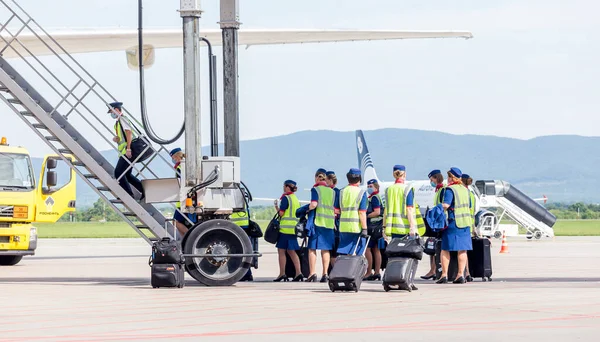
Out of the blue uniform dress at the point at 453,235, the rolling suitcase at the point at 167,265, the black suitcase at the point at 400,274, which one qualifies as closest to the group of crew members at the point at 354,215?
the blue uniform dress at the point at 453,235

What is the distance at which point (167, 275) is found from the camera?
50.0ft

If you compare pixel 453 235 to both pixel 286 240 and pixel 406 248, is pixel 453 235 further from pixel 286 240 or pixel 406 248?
pixel 286 240

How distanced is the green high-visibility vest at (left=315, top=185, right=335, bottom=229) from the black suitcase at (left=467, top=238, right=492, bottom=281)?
2.47m

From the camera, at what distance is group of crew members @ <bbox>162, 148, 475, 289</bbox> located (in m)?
15.6

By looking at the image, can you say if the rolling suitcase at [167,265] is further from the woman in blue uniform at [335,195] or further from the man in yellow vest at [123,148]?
the woman in blue uniform at [335,195]

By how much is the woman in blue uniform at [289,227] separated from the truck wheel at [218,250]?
5.57ft

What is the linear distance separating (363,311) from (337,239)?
591 centimetres

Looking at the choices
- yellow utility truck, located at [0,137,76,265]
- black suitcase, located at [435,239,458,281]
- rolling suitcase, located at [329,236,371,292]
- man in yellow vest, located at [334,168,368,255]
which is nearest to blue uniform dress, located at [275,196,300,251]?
man in yellow vest, located at [334,168,368,255]

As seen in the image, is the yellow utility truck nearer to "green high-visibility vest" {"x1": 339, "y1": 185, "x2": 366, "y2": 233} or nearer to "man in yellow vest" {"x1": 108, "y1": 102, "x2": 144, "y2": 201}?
"man in yellow vest" {"x1": 108, "y1": 102, "x2": 144, "y2": 201}

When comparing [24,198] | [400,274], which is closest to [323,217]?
[400,274]

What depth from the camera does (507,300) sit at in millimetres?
12750

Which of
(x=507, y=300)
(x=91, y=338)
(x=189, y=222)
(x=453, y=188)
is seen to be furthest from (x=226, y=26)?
(x=91, y=338)

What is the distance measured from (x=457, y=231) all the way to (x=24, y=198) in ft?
34.1

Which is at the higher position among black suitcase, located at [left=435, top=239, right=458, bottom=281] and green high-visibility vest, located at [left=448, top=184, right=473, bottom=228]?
green high-visibility vest, located at [left=448, top=184, right=473, bottom=228]
